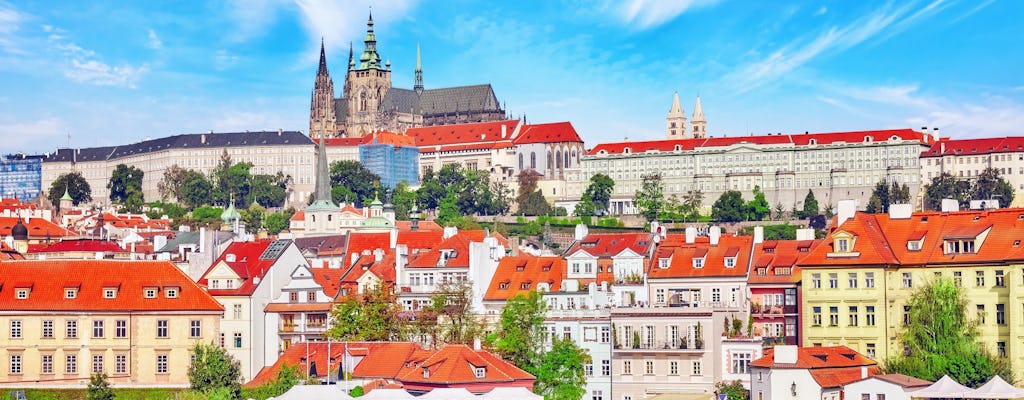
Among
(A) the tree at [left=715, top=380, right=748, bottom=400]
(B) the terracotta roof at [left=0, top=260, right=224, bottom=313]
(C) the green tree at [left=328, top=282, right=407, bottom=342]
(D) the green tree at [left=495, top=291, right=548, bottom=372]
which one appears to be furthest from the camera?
(B) the terracotta roof at [left=0, top=260, right=224, bottom=313]

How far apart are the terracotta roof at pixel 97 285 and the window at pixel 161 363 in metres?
2.09

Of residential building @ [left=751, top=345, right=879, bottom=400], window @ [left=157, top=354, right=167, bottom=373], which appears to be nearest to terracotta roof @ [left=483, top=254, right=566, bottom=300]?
window @ [left=157, top=354, right=167, bottom=373]

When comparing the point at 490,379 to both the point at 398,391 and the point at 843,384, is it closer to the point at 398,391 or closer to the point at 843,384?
the point at 398,391

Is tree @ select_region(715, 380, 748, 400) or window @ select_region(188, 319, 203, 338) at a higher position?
window @ select_region(188, 319, 203, 338)

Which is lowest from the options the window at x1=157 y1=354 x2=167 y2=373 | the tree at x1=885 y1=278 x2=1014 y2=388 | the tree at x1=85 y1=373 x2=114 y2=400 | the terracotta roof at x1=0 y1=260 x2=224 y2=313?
the tree at x1=85 y1=373 x2=114 y2=400

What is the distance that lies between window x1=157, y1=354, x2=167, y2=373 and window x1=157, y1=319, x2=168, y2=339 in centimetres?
87

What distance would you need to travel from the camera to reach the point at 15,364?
77.1m

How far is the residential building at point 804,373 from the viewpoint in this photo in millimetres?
62812

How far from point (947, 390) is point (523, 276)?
2807 cm

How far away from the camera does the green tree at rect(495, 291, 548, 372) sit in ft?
237

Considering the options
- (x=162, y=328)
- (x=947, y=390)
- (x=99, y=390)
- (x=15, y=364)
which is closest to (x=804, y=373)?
(x=947, y=390)

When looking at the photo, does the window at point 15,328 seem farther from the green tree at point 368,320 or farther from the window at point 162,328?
the green tree at point 368,320

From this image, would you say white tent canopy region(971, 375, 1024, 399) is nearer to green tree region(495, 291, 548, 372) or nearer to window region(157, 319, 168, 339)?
green tree region(495, 291, 548, 372)

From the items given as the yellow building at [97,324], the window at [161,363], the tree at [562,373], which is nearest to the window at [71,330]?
the yellow building at [97,324]
